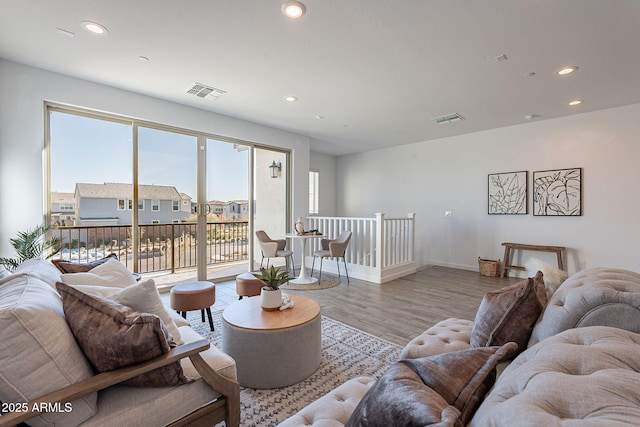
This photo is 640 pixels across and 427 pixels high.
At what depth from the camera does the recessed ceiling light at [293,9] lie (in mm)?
2094

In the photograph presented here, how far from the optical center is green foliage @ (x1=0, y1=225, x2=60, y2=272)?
107 inches

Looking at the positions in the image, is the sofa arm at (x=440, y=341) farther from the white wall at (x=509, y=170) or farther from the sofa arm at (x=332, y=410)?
the white wall at (x=509, y=170)

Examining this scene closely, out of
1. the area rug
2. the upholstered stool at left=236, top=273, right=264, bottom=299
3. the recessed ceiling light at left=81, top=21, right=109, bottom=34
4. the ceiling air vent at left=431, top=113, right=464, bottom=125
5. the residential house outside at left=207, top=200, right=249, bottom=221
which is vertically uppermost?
the ceiling air vent at left=431, top=113, right=464, bottom=125

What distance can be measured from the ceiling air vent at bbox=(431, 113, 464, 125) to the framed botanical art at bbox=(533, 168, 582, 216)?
5.64 feet

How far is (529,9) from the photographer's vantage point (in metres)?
2.14

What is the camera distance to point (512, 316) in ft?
4.28

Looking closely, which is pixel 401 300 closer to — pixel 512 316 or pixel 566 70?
pixel 512 316

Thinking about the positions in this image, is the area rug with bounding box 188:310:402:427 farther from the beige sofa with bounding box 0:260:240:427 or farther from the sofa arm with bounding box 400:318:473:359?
the sofa arm with bounding box 400:318:473:359

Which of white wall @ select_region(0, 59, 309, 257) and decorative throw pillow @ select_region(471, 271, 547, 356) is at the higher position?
white wall @ select_region(0, 59, 309, 257)

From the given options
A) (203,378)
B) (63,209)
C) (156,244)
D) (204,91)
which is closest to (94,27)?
(204,91)

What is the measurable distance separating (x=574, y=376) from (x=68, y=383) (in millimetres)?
1534

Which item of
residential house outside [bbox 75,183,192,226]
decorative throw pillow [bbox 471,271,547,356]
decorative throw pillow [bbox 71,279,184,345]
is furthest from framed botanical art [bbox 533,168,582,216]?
residential house outside [bbox 75,183,192,226]

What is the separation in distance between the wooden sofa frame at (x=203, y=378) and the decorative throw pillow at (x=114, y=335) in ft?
0.14

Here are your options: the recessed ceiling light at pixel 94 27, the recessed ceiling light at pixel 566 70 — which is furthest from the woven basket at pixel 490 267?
the recessed ceiling light at pixel 94 27
